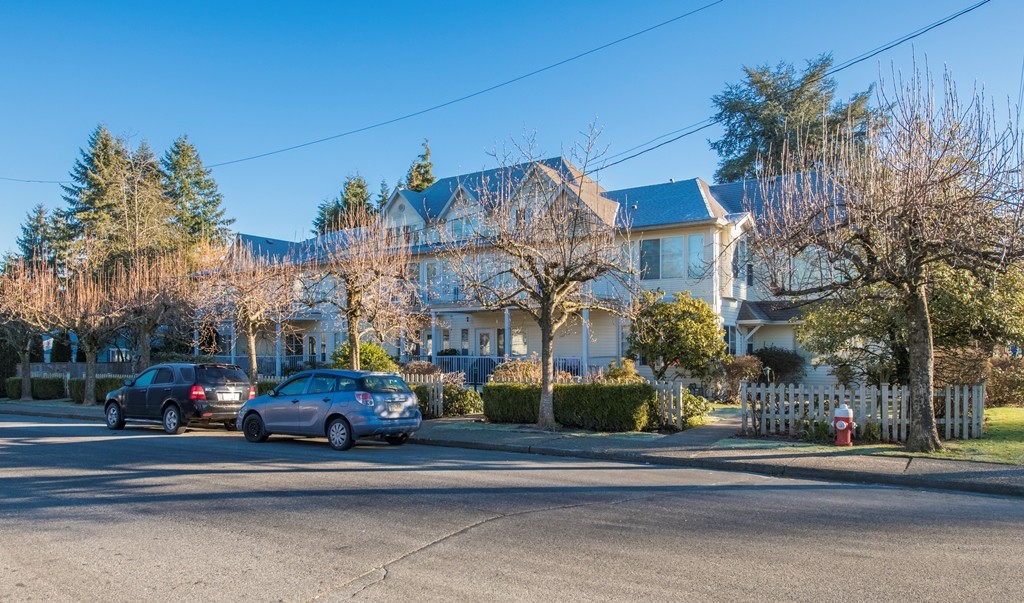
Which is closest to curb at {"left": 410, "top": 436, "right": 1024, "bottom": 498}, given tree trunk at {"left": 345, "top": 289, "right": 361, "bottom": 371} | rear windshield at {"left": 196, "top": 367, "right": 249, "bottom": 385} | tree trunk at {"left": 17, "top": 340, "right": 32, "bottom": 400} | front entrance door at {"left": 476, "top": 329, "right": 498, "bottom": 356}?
tree trunk at {"left": 345, "top": 289, "right": 361, "bottom": 371}

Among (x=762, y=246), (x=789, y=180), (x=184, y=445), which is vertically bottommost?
(x=184, y=445)

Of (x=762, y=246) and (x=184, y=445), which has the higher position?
(x=762, y=246)

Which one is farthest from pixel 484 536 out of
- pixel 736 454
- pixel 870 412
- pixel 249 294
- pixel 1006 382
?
pixel 249 294

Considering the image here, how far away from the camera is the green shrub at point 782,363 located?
26.3 meters

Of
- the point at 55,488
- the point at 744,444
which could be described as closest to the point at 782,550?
the point at 744,444

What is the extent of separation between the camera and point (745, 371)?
23125 millimetres

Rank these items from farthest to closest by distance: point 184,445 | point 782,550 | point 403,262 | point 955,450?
1. point 403,262
2. point 184,445
3. point 955,450
4. point 782,550

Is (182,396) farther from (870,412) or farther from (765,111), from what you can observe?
(765,111)

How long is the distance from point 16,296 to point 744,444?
26.3 m

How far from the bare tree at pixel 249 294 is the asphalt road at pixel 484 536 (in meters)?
10.9

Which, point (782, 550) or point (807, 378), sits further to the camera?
point (807, 378)

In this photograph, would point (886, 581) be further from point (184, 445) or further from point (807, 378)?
point (807, 378)

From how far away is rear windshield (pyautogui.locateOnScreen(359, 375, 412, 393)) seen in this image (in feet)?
46.1

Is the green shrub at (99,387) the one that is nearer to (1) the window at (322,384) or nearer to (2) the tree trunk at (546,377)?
(1) the window at (322,384)
